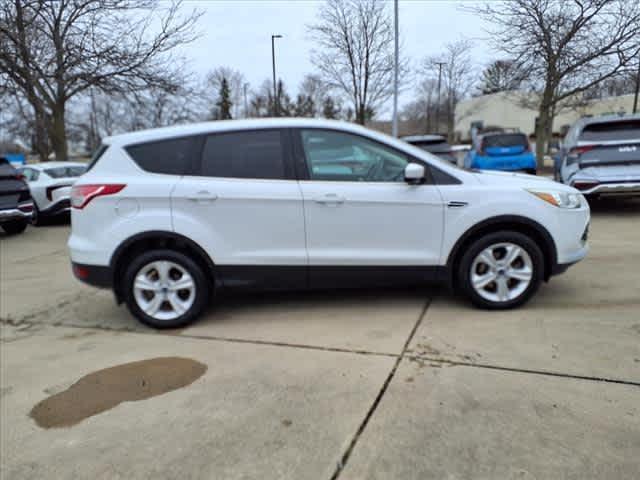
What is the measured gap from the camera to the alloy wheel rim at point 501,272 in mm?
3936

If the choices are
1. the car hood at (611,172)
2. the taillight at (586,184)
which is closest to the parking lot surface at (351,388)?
the taillight at (586,184)

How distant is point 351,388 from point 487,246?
181 centimetres

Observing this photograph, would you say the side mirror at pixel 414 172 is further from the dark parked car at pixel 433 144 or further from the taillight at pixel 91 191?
the dark parked car at pixel 433 144

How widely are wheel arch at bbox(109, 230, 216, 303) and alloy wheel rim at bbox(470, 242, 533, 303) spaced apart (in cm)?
226

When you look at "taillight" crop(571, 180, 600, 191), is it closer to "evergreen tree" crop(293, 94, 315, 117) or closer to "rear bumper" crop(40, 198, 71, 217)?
"rear bumper" crop(40, 198, 71, 217)

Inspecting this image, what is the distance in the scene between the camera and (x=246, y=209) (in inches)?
152

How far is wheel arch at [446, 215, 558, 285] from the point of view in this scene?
390 cm

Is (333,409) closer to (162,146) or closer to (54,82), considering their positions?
(162,146)

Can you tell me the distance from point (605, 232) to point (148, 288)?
21.8 feet

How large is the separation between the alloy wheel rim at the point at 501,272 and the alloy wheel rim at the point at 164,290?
243 cm

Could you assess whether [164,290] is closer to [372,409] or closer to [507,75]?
[372,409]

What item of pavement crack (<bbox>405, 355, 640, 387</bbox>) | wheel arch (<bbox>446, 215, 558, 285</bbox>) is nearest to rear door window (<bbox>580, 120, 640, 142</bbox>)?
wheel arch (<bbox>446, 215, 558, 285</bbox>)

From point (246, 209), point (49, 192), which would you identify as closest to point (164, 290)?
point (246, 209)

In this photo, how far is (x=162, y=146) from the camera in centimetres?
396
